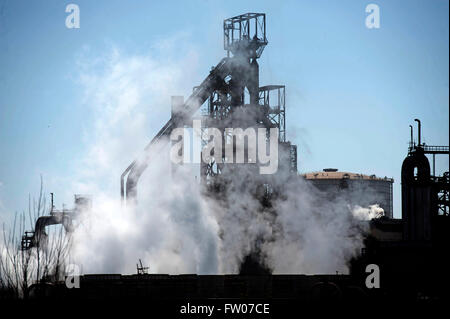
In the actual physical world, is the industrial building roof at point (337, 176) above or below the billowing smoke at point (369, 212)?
above

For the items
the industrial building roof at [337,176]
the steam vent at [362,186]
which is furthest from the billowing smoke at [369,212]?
the industrial building roof at [337,176]

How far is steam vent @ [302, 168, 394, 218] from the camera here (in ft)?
325

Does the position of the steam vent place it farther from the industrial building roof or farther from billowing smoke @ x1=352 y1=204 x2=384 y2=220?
billowing smoke @ x1=352 y1=204 x2=384 y2=220

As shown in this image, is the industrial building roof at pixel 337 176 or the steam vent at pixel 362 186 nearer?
the steam vent at pixel 362 186

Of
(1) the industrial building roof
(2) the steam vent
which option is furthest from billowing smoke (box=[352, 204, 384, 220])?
(1) the industrial building roof

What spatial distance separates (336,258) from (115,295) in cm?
1867

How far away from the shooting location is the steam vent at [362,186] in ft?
325

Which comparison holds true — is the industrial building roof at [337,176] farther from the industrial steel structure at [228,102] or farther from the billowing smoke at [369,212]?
the industrial steel structure at [228,102]

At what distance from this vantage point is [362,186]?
10312 centimetres

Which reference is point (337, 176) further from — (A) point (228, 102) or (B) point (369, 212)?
(A) point (228, 102)

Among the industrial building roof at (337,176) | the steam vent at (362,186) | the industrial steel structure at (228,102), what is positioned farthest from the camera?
the industrial building roof at (337,176)

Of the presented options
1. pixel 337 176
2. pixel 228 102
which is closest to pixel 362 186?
pixel 337 176
